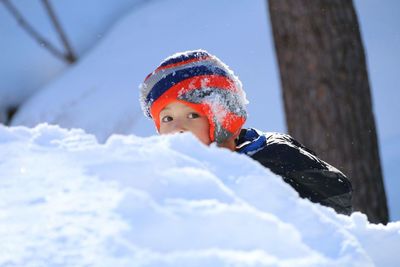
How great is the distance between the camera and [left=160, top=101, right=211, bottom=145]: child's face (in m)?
2.58

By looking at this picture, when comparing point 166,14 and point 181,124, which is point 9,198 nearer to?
point 181,124

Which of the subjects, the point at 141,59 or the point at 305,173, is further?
the point at 141,59

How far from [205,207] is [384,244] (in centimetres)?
47

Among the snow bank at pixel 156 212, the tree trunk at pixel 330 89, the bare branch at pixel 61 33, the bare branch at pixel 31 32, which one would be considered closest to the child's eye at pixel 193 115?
the snow bank at pixel 156 212

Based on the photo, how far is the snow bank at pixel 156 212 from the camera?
1158mm

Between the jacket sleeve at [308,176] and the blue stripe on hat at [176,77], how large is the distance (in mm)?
353

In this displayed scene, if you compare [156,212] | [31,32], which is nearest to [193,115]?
[156,212]

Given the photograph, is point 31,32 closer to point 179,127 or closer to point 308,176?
point 179,127

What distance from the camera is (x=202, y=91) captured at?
2.62 metres

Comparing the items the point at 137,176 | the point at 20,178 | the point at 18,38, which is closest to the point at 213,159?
the point at 137,176

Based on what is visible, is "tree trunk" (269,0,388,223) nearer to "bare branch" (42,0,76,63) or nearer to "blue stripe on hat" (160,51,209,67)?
"blue stripe on hat" (160,51,209,67)

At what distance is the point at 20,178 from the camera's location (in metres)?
1.39

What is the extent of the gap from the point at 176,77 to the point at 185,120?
159 millimetres

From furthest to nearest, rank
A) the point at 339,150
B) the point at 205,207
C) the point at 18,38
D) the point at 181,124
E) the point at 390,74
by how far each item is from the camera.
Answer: the point at 18,38 < the point at 390,74 < the point at 339,150 < the point at 181,124 < the point at 205,207
